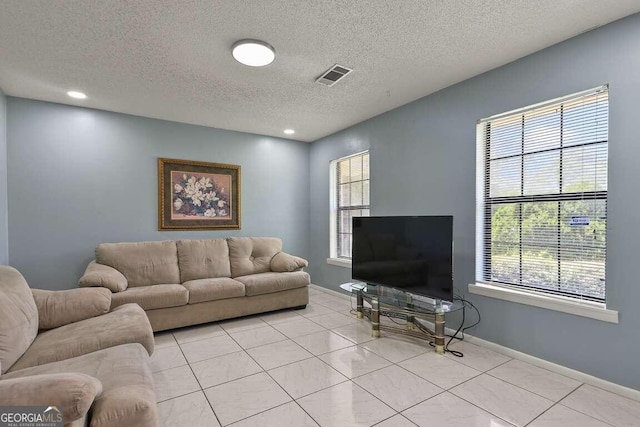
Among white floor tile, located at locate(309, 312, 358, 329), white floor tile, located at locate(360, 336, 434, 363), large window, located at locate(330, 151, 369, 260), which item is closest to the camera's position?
white floor tile, located at locate(360, 336, 434, 363)

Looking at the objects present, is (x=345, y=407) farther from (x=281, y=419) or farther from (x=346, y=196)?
(x=346, y=196)

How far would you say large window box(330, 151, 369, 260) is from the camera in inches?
178

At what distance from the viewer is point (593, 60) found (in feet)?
7.32

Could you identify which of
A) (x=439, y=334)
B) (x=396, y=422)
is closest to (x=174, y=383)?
(x=396, y=422)

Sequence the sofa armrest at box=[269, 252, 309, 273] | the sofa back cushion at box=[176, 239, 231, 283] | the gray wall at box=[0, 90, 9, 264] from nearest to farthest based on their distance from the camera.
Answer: the gray wall at box=[0, 90, 9, 264] < the sofa back cushion at box=[176, 239, 231, 283] < the sofa armrest at box=[269, 252, 309, 273]

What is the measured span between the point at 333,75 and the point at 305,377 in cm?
267

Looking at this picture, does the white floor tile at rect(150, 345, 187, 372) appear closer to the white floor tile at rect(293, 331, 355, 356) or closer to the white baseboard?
the white floor tile at rect(293, 331, 355, 356)

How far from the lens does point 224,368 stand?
8.09ft

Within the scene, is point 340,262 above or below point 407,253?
below

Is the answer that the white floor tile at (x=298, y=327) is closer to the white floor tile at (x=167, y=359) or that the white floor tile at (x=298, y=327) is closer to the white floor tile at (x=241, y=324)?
the white floor tile at (x=241, y=324)

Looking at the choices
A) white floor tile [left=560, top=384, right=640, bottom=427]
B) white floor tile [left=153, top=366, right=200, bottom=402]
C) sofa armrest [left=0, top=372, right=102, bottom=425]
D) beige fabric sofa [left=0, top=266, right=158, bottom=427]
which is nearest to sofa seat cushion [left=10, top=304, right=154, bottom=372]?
beige fabric sofa [left=0, top=266, right=158, bottom=427]

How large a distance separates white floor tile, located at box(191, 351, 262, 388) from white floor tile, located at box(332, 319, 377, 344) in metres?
1.03

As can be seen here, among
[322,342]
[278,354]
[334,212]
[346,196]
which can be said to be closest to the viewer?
[278,354]

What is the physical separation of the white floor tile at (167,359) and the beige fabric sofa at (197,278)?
44 cm
